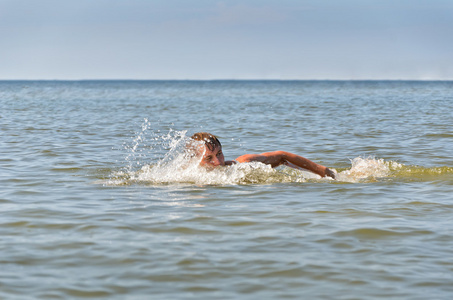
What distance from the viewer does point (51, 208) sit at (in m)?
8.05

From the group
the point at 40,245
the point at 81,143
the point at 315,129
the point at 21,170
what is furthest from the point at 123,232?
the point at 315,129

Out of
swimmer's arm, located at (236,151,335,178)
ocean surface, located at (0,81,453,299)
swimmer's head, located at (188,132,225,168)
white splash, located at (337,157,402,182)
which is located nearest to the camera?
ocean surface, located at (0,81,453,299)

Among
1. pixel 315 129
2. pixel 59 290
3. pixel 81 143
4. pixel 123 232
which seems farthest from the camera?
pixel 315 129

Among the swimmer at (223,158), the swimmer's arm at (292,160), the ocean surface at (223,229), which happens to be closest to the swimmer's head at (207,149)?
the swimmer at (223,158)

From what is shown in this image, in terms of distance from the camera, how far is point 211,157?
399 inches

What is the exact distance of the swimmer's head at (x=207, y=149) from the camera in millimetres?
10039

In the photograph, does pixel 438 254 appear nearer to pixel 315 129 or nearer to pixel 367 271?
pixel 367 271

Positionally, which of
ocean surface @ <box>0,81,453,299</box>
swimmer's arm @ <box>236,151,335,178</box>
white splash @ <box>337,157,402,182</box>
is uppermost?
swimmer's arm @ <box>236,151,335,178</box>

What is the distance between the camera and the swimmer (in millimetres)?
10086

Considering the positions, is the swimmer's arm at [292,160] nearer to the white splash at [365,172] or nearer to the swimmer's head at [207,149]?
the white splash at [365,172]

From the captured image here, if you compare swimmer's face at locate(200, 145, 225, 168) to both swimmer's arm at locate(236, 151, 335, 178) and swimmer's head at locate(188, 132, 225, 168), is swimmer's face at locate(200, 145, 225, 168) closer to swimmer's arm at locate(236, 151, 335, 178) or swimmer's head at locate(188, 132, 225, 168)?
swimmer's head at locate(188, 132, 225, 168)

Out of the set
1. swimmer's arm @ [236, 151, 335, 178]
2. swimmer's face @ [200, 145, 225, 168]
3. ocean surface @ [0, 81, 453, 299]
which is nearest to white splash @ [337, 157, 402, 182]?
ocean surface @ [0, 81, 453, 299]

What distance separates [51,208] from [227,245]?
310cm

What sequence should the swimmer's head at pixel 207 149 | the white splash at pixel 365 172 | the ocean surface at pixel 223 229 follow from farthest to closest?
the white splash at pixel 365 172 < the swimmer's head at pixel 207 149 < the ocean surface at pixel 223 229
